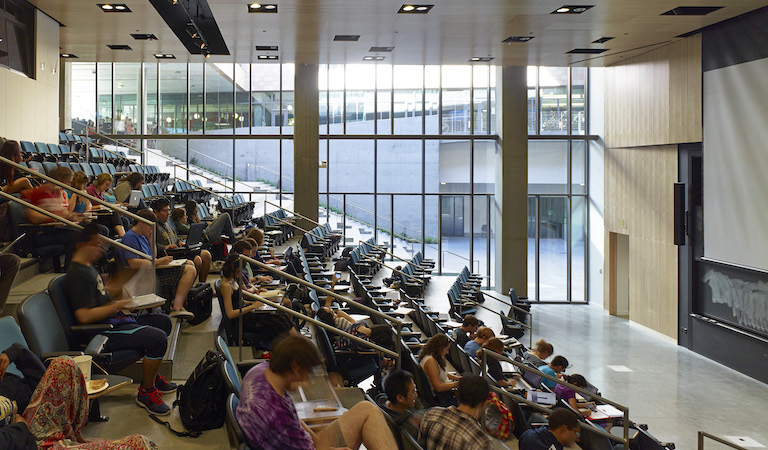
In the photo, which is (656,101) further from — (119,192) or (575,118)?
(119,192)

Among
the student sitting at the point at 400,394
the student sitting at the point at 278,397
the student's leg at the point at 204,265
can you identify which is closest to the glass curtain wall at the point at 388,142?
the student's leg at the point at 204,265

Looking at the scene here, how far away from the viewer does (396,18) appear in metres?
10.9

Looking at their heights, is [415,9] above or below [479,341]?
above

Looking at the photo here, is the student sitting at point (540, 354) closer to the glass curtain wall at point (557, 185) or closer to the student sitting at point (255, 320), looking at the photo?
the student sitting at point (255, 320)

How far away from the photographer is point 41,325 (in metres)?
3.78

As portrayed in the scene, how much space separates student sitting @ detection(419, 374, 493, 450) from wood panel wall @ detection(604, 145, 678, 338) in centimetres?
1091

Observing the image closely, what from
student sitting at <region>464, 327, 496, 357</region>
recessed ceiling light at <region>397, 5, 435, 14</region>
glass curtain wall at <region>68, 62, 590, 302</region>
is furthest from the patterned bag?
glass curtain wall at <region>68, 62, 590, 302</region>

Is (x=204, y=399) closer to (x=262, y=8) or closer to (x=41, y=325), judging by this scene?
(x=41, y=325)

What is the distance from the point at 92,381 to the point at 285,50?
11.6 meters

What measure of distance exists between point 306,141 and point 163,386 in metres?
12.7

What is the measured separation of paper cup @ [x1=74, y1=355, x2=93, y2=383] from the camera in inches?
135

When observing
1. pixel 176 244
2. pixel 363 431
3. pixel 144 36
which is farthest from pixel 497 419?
pixel 144 36

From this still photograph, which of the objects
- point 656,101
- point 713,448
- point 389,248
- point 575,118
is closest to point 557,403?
point 713,448

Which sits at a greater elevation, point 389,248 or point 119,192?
point 119,192
